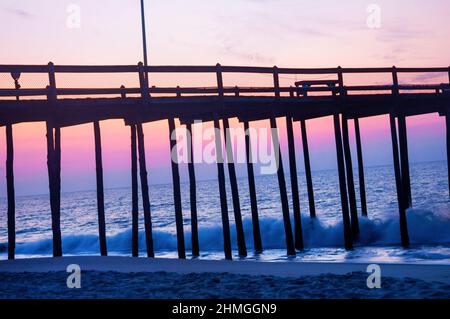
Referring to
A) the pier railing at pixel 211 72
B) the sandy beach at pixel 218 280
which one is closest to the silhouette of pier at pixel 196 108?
the pier railing at pixel 211 72

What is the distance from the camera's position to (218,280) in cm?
1091

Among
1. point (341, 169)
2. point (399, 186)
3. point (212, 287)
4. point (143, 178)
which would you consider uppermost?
point (143, 178)

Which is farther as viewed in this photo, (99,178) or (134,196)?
(134,196)

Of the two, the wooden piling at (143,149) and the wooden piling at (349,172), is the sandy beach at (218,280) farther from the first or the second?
the wooden piling at (349,172)

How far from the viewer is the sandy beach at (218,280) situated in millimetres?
9438

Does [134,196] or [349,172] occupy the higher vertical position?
[349,172]

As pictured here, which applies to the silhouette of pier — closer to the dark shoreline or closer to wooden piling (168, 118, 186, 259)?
wooden piling (168, 118, 186, 259)

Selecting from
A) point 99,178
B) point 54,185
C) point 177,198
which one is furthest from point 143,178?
point 54,185

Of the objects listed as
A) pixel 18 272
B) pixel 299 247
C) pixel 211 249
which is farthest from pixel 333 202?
pixel 18 272

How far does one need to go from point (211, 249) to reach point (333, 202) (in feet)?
127

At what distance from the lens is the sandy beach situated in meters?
9.44

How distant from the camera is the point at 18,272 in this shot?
12812mm

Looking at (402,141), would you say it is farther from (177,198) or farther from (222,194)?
(177,198)
